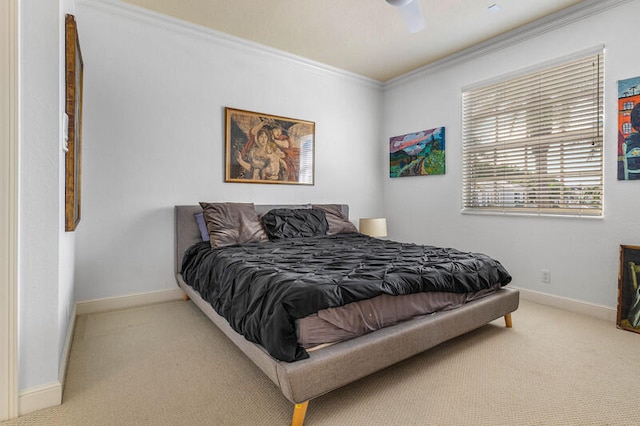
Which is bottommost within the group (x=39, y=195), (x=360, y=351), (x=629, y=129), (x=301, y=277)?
(x=360, y=351)

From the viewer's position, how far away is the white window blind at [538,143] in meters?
2.98

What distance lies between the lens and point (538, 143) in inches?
131

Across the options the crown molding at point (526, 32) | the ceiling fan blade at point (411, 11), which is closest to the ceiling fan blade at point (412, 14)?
the ceiling fan blade at point (411, 11)

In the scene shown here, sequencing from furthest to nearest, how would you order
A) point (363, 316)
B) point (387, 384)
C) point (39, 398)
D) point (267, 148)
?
point (267, 148) < point (387, 384) < point (363, 316) < point (39, 398)

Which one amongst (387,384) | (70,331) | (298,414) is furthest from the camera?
(70,331)

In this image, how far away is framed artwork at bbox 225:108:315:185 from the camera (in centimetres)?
367

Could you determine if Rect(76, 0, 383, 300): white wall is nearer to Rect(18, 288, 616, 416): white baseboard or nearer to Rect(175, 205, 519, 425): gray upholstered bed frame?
Rect(18, 288, 616, 416): white baseboard

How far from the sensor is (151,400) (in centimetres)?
169

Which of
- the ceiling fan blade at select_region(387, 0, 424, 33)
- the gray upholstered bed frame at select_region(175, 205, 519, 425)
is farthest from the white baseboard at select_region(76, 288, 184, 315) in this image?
the ceiling fan blade at select_region(387, 0, 424, 33)

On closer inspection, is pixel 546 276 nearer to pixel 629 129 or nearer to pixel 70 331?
pixel 629 129

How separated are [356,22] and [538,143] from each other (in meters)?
2.15

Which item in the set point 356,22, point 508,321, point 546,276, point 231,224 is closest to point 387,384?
point 508,321

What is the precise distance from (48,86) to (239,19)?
82.9 inches

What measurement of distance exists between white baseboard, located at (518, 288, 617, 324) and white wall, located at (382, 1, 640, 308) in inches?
1.8
